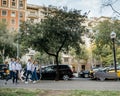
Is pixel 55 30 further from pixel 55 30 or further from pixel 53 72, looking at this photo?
pixel 53 72

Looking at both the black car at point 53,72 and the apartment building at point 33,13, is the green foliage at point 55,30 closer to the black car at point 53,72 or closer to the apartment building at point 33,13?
the black car at point 53,72

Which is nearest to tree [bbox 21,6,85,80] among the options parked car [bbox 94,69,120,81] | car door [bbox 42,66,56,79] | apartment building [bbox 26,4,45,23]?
car door [bbox 42,66,56,79]

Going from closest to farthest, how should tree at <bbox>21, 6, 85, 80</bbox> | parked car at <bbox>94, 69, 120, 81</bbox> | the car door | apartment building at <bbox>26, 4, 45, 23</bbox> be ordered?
1. parked car at <bbox>94, 69, 120, 81</bbox>
2. tree at <bbox>21, 6, 85, 80</bbox>
3. the car door
4. apartment building at <bbox>26, 4, 45, 23</bbox>

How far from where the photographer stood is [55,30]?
2880cm

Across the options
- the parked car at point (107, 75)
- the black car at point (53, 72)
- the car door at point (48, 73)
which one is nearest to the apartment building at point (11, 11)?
the black car at point (53, 72)

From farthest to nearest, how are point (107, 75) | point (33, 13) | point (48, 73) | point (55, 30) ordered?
1. point (33, 13)
2. point (48, 73)
3. point (55, 30)
4. point (107, 75)

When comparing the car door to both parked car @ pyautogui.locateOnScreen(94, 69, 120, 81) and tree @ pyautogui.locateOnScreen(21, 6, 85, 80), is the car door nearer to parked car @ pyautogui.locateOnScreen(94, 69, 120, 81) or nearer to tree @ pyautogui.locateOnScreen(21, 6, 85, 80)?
tree @ pyautogui.locateOnScreen(21, 6, 85, 80)

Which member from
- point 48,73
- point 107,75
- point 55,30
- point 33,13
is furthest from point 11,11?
point 107,75

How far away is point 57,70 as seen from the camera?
98.4ft

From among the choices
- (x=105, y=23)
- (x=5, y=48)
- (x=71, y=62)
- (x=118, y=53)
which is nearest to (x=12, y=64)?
(x=105, y=23)

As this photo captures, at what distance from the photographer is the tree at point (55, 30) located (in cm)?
2895

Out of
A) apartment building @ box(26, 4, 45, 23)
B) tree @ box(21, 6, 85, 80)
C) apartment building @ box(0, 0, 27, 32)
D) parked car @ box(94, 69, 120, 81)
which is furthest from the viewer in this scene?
apartment building @ box(26, 4, 45, 23)

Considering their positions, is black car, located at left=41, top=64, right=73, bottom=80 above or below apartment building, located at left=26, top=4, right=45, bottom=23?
below

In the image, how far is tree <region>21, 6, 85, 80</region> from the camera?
2895 centimetres
